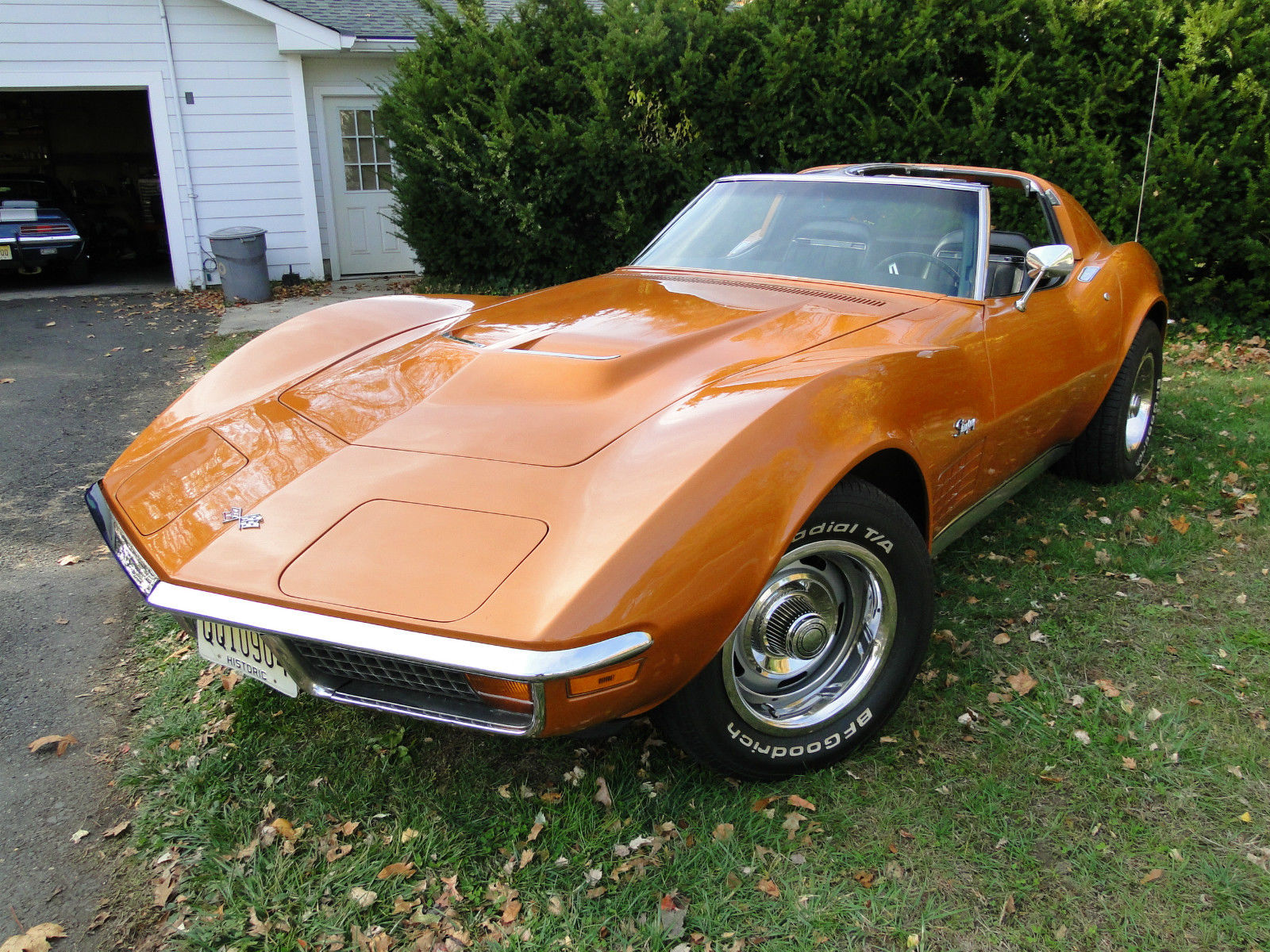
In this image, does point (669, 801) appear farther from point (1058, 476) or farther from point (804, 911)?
point (1058, 476)

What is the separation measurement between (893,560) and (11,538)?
378 centimetres

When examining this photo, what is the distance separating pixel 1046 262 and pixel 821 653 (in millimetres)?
1652

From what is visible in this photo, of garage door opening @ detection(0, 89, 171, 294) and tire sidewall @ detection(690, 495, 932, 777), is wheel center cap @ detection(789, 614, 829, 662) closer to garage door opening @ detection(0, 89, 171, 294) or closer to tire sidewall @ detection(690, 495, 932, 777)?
tire sidewall @ detection(690, 495, 932, 777)

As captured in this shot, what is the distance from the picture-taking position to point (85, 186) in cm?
1809

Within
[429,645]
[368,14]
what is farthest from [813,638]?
[368,14]

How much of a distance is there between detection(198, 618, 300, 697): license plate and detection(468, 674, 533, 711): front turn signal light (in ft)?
1.56

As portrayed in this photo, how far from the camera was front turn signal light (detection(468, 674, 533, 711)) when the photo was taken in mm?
1850

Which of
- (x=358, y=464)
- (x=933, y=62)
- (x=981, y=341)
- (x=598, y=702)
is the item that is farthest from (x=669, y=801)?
(x=933, y=62)

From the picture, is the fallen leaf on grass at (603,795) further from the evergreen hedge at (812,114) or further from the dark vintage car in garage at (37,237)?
the dark vintage car in garage at (37,237)

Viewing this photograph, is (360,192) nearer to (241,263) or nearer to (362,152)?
(362,152)

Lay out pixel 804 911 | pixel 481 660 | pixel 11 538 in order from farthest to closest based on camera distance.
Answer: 1. pixel 11 538
2. pixel 804 911
3. pixel 481 660

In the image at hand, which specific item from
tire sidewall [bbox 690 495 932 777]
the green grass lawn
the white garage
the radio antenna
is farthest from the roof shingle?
tire sidewall [bbox 690 495 932 777]

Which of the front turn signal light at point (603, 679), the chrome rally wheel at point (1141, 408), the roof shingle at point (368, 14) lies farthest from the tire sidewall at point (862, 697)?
the roof shingle at point (368, 14)

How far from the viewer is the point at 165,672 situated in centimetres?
310
